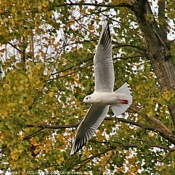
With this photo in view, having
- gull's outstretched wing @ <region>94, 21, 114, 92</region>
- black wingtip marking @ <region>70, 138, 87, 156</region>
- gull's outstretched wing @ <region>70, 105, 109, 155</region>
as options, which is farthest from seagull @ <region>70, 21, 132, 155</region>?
black wingtip marking @ <region>70, 138, 87, 156</region>

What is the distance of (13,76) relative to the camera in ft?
44.1

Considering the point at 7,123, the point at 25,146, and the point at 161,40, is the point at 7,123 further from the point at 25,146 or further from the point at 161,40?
the point at 161,40

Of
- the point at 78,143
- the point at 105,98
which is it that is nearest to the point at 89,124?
the point at 78,143

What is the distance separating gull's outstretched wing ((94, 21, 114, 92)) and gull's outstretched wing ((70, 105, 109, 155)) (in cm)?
80

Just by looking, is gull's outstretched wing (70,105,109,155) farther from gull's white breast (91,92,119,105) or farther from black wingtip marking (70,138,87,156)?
gull's white breast (91,92,119,105)

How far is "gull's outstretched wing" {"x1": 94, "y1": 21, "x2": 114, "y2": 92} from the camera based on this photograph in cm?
1267

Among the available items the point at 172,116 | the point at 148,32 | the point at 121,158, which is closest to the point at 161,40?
the point at 148,32

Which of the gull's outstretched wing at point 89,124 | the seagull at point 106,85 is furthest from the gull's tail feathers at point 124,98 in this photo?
the gull's outstretched wing at point 89,124

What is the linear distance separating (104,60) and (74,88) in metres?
2.89

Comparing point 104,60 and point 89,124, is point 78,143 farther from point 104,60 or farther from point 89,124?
point 104,60

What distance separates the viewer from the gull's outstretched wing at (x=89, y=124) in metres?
13.6

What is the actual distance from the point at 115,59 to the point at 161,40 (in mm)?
961

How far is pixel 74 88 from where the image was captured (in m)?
15.5

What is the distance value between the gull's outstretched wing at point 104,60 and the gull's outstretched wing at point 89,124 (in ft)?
2.62
